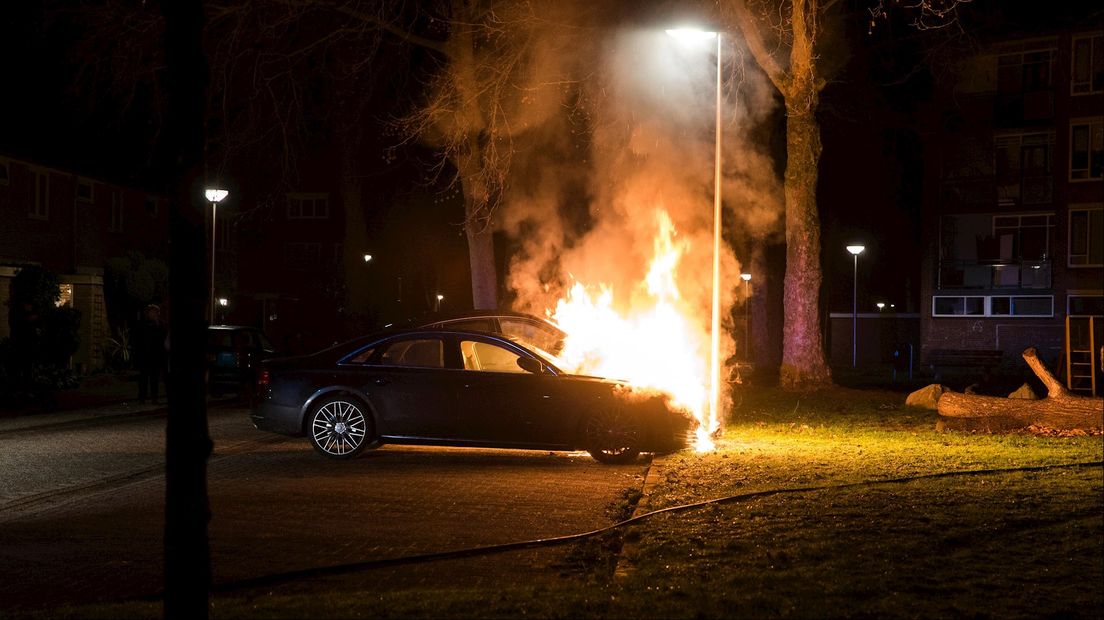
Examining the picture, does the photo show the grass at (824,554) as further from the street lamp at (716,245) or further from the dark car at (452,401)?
the street lamp at (716,245)

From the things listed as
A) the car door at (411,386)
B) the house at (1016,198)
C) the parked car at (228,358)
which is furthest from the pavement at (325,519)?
the house at (1016,198)

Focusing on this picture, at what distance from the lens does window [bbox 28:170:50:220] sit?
3209 centimetres

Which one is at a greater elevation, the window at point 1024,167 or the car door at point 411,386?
the window at point 1024,167

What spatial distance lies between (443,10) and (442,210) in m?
42.1

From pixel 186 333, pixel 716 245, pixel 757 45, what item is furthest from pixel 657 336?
pixel 186 333

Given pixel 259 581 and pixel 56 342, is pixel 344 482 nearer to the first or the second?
pixel 259 581

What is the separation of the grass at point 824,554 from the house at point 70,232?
2389 cm

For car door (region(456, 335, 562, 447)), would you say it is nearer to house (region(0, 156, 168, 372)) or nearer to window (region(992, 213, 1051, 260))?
house (region(0, 156, 168, 372))

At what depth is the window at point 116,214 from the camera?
120 ft

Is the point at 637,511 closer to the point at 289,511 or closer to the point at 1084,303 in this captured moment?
the point at 289,511

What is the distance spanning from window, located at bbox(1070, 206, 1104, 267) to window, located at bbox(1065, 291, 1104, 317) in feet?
3.77

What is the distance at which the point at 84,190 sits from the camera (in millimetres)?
34938

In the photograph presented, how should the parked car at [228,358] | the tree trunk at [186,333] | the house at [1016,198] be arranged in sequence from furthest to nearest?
the house at [1016,198]
the parked car at [228,358]
the tree trunk at [186,333]

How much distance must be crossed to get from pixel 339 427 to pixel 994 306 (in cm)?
3875
